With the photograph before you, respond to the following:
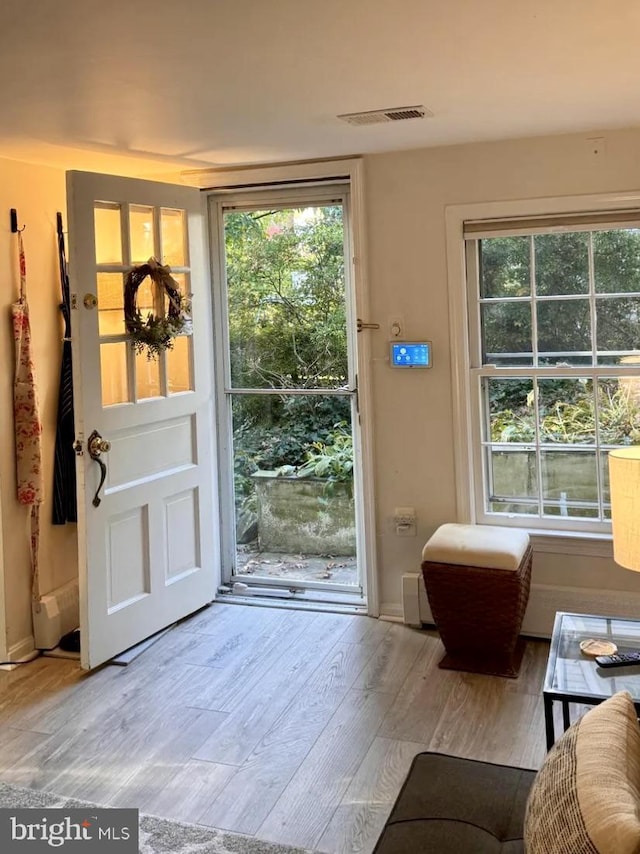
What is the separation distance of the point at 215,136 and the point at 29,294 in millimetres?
1156

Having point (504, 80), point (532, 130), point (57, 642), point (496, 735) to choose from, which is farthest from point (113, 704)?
point (532, 130)

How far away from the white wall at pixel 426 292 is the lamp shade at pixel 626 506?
1336mm

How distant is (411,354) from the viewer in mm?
3818

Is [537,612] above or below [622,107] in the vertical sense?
below

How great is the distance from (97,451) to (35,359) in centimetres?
64

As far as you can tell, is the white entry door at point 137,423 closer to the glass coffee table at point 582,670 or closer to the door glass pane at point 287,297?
the door glass pane at point 287,297

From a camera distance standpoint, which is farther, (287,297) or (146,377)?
(287,297)

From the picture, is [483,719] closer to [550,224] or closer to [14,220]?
[550,224]

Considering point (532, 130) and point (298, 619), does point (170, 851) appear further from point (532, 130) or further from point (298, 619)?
point (532, 130)

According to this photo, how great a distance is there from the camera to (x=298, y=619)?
4.07m

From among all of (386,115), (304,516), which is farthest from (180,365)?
(386,115)

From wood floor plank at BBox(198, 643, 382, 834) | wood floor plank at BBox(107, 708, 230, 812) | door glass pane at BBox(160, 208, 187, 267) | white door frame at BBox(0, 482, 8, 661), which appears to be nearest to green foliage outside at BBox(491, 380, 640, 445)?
wood floor plank at BBox(198, 643, 382, 834)

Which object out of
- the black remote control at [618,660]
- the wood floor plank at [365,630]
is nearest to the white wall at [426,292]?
the wood floor plank at [365,630]

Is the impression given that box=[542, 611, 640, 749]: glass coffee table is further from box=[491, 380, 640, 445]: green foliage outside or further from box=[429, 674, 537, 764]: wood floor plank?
box=[491, 380, 640, 445]: green foliage outside
